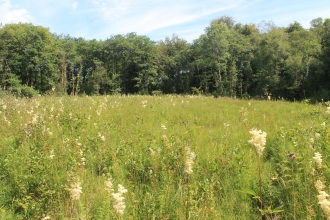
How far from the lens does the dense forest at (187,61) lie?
102 feet

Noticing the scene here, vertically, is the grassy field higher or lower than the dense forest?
lower

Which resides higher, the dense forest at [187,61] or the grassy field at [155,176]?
the dense forest at [187,61]

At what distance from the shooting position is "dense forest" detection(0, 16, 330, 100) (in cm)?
3095

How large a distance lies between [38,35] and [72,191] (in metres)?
45.7

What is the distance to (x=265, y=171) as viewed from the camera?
3.19 m

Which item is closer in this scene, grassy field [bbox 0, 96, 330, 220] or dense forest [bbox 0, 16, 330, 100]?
grassy field [bbox 0, 96, 330, 220]

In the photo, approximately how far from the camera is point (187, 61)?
5075cm

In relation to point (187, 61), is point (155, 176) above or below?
below

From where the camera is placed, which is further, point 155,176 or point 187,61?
point 187,61

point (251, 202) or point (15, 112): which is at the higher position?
point (15, 112)

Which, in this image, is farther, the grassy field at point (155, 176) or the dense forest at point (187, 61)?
the dense forest at point (187, 61)

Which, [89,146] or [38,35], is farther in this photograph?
[38,35]

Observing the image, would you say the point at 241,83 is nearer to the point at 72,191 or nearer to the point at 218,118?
the point at 218,118

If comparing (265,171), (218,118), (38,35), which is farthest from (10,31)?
(265,171)
